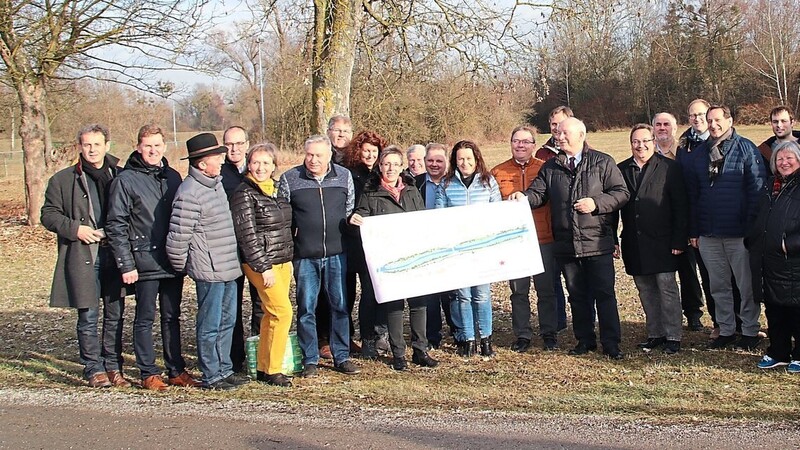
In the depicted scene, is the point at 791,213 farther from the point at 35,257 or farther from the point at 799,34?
the point at 799,34

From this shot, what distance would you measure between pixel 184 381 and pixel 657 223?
14.6ft

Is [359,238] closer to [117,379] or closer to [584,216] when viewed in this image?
[584,216]

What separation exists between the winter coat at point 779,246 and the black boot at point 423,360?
290cm

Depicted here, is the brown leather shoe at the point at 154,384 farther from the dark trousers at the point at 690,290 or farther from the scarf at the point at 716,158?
the dark trousers at the point at 690,290

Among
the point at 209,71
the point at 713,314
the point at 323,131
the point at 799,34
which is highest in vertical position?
the point at 799,34

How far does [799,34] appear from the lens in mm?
55000

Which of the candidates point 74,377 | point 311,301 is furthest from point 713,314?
point 74,377

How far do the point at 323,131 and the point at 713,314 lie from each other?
6.04m

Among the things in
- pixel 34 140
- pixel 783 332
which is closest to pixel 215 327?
pixel 783 332

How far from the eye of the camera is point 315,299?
689 cm

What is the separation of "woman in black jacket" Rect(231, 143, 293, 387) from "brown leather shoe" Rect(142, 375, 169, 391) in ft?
2.62

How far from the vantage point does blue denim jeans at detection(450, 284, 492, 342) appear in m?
7.33

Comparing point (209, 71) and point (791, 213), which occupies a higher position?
point (209, 71)

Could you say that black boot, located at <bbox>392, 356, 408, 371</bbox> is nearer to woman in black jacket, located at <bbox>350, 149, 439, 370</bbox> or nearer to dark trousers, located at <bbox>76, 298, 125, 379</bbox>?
woman in black jacket, located at <bbox>350, 149, 439, 370</bbox>
